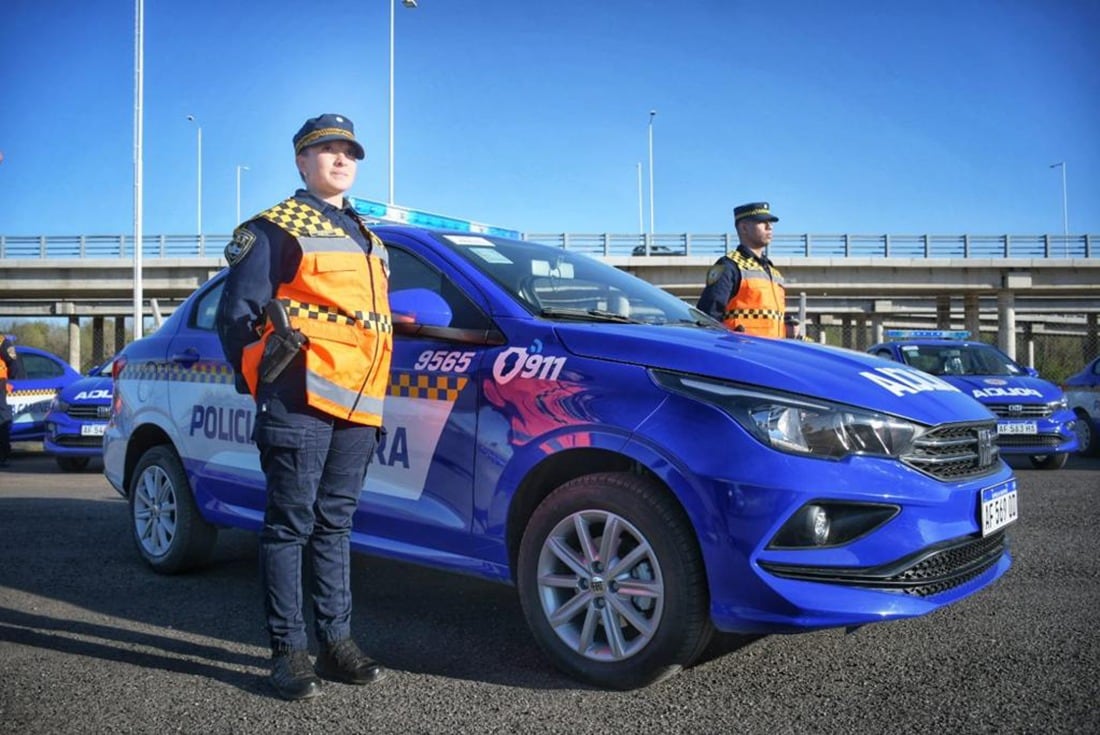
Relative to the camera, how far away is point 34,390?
1213cm

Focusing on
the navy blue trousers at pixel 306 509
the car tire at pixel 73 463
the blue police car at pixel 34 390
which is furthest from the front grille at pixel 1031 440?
the blue police car at pixel 34 390

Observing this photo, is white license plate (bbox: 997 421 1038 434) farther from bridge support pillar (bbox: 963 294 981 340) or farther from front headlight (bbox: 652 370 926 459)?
bridge support pillar (bbox: 963 294 981 340)

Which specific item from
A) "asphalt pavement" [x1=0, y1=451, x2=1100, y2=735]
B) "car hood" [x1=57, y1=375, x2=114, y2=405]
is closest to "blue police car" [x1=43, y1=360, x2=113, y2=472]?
"car hood" [x1=57, y1=375, x2=114, y2=405]

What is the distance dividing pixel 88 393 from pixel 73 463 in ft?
3.44

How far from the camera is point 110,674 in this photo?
335cm

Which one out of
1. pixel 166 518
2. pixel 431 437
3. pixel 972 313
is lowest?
pixel 166 518

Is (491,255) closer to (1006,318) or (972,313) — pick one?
(1006,318)

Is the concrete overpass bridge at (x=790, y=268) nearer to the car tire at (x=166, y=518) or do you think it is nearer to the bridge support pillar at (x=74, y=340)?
the bridge support pillar at (x=74, y=340)

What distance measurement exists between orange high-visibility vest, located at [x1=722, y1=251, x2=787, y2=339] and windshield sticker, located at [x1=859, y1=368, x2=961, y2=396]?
2.65 meters

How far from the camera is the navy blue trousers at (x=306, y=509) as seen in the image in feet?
10.1

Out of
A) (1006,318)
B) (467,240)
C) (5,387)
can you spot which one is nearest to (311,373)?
(467,240)

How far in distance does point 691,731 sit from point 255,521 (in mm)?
2402

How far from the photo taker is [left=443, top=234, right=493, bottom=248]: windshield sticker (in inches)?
158

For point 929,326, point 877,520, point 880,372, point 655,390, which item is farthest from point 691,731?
point 929,326
